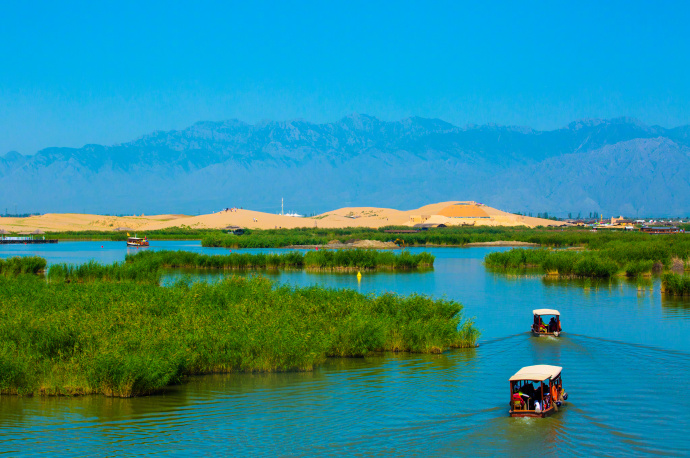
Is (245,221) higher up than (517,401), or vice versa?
(245,221)

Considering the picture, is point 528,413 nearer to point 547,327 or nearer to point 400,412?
point 400,412

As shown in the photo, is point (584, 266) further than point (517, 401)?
Yes

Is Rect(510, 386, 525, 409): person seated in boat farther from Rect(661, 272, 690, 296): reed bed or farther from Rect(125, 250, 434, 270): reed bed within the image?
Rect(125, 250, 434, 270): reed bed

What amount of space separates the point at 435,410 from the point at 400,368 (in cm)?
330

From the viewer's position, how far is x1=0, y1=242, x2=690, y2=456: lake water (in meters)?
11.6

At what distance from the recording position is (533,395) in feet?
43.1

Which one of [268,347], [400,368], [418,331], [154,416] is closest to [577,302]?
[418,331]

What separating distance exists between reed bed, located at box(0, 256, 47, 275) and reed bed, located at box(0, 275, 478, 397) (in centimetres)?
1458

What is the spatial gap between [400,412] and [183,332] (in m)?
5.52

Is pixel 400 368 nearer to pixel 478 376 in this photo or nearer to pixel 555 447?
pixel 478 376

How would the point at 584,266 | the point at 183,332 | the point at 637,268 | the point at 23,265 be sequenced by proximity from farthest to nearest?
the point at 637,268 < the point at 584,266 < the point at 23,265 < the point at 183,332

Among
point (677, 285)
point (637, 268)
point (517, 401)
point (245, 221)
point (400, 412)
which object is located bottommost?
point (400, 412)

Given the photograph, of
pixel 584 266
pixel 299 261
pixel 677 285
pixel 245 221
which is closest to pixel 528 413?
pixel 677 285

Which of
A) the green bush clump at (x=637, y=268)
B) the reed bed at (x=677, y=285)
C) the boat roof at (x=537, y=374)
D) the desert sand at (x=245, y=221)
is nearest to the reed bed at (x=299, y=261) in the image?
the green bush clump at (x=637, y=268)
